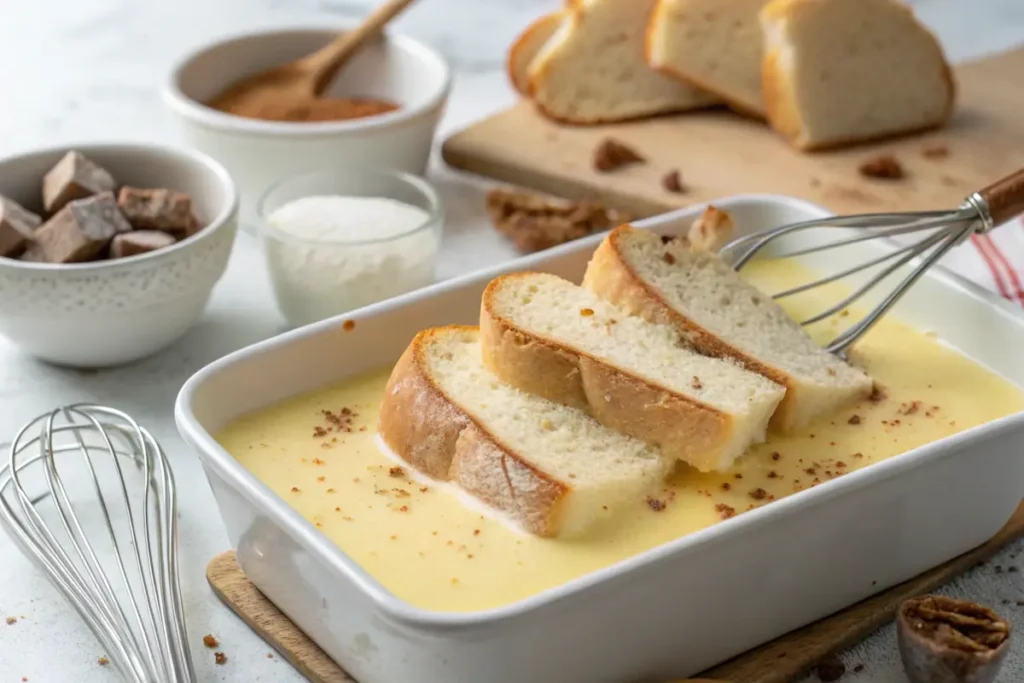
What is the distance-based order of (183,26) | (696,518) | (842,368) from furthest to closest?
(183,26) → (842,368) → (696,518)

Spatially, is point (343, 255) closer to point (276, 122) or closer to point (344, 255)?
point (344, 255)

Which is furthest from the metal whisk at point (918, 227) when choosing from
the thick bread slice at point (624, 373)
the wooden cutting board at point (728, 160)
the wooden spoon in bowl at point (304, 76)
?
the wooden spoon in bowl at point (304, 76)

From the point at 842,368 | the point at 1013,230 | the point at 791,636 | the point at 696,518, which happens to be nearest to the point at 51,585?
the point at 696,518

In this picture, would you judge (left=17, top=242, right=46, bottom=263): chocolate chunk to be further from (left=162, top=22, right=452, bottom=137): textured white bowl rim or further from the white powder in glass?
(left=162, top=22, right=452, bottom=137): textured white bowl rim

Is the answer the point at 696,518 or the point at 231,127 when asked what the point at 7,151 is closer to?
the point at 231,127

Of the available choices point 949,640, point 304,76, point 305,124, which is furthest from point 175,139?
point 949,640

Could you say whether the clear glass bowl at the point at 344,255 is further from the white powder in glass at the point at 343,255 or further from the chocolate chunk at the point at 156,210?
the chocolate chunk at the point at 156,210

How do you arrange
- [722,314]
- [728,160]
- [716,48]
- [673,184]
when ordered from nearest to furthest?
[722,314] → [673,184] → [728,160] → [716,48]
